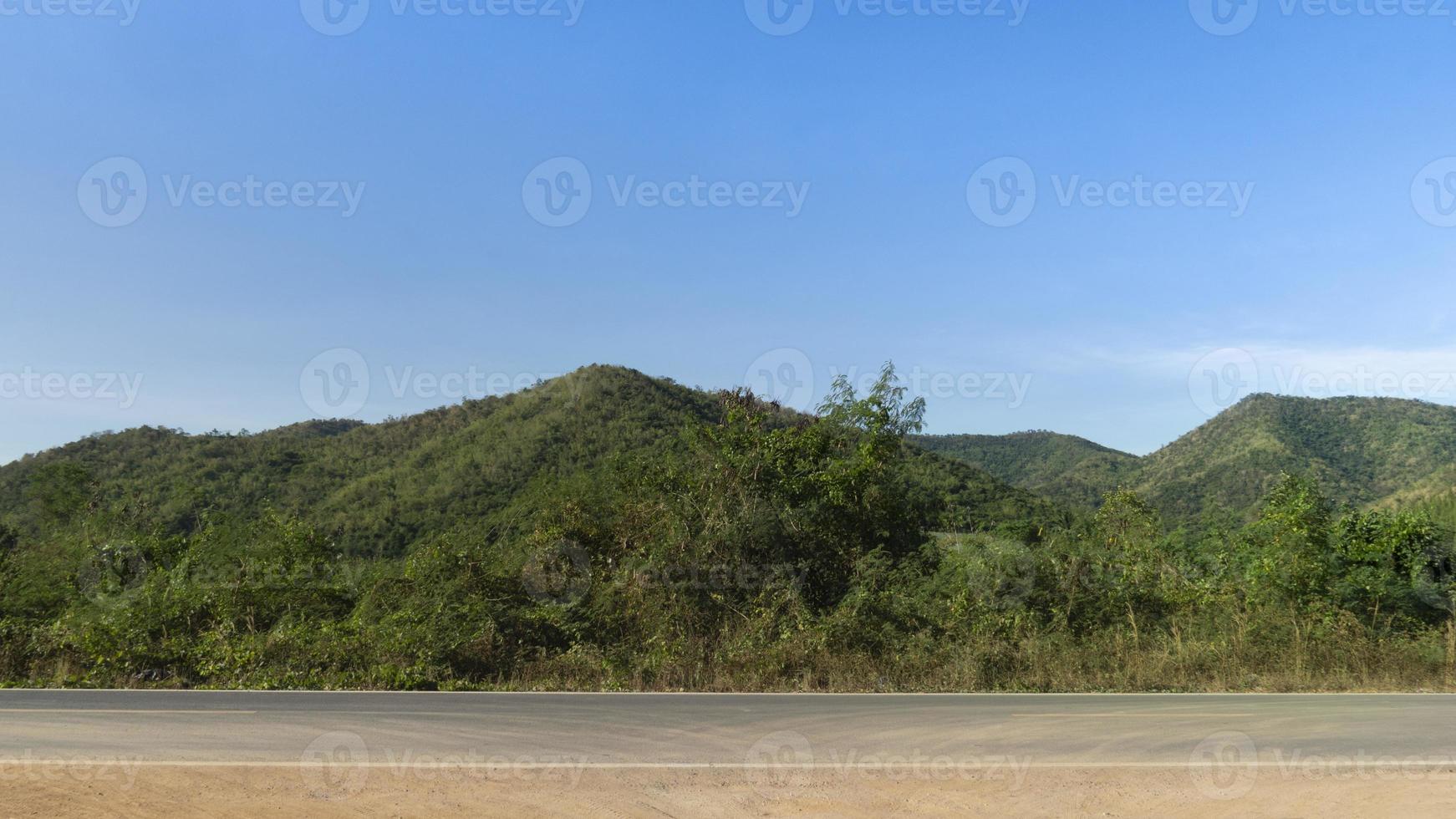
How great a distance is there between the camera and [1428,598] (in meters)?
16.4

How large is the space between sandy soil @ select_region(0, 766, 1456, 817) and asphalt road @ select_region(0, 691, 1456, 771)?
1.46 ft

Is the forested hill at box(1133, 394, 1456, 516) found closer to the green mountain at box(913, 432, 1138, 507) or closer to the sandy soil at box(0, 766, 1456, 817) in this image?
the green mountain at box(913, 432, 1138, 507)

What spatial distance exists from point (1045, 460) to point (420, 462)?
227 ft

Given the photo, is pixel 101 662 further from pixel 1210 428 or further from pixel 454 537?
pixel 1210 428

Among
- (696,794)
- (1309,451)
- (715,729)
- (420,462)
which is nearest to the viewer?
(696,794)

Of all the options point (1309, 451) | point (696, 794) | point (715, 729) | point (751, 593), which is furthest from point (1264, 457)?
point (696, 794)

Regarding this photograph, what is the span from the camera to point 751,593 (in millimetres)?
16234

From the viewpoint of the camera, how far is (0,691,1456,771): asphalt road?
8242 millimetres

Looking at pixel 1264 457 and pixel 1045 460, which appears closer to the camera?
pixel 1264 457

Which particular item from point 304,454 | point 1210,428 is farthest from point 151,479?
point 1210,428

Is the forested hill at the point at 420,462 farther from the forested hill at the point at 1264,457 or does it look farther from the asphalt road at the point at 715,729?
the asphalt road at the point at 715,729

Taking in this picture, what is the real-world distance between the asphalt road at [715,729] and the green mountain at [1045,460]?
7260 centimetres

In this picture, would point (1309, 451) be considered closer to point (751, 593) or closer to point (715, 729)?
point (751, 593)

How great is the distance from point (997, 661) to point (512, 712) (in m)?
7.57
